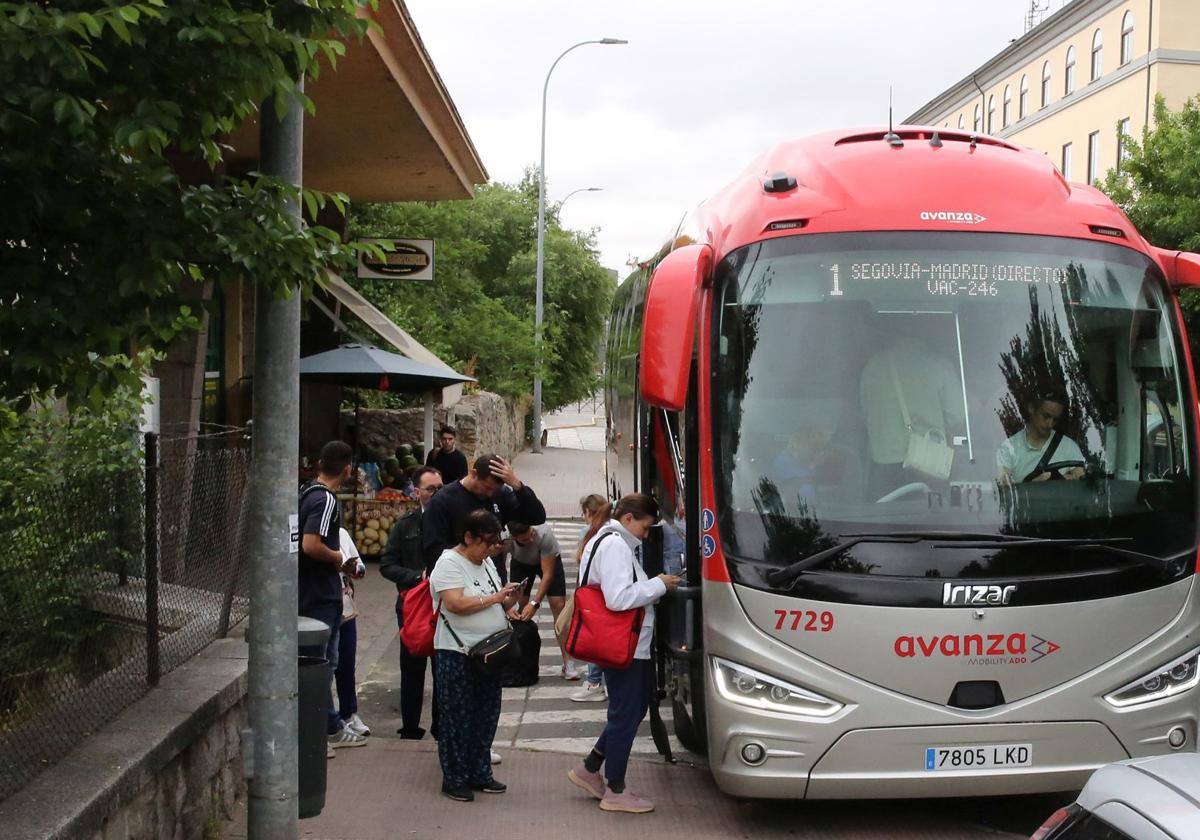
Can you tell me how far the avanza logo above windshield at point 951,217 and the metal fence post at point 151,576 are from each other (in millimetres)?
4028

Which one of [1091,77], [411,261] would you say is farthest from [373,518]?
[1091,77]

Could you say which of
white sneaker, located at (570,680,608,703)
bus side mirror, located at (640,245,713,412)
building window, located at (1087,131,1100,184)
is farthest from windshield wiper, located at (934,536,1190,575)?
building window, located at (1087,131,1100,184)

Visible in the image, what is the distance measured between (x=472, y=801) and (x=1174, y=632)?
366cm

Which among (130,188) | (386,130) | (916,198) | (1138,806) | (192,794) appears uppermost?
(386,130)

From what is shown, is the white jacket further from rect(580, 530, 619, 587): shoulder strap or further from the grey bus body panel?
the grey bus body panel

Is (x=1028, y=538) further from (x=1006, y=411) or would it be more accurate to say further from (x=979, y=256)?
(x=979, y=256)

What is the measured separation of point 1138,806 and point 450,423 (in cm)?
2266

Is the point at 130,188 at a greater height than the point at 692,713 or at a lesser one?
greater

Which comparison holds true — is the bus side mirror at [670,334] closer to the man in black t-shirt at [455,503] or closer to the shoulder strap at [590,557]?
the shoulder strap at [590,557]

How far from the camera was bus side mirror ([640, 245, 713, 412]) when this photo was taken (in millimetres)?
6441

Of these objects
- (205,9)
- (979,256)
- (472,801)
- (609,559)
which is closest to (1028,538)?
(979,256)

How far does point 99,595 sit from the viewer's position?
231 inches

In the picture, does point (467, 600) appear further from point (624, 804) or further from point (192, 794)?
point (192, 794)

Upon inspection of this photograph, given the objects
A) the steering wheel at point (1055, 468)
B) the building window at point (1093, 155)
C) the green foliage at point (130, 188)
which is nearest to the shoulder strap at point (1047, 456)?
the steering wheel at point (1055, 468)
